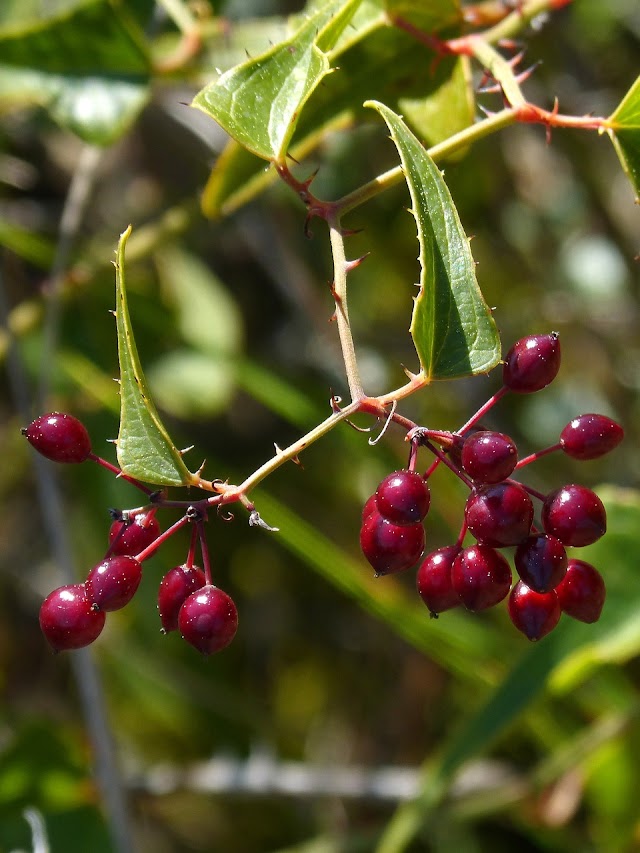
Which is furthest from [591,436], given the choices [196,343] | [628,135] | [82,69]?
[196,343]

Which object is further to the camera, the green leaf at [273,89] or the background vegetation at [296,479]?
the background vegetation at [296,479]

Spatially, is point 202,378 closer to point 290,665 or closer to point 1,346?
point 1,346

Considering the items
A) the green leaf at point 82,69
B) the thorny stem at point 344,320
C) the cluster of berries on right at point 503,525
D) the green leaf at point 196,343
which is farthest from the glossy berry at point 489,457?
the green leaf at point 196,343

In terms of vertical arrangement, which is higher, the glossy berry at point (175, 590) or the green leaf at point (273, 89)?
the green leaf at point (273, 89)

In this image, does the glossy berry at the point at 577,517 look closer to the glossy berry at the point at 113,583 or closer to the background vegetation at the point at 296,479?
the glossy berry at the point at 113,583

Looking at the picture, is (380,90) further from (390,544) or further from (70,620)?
(70,620)

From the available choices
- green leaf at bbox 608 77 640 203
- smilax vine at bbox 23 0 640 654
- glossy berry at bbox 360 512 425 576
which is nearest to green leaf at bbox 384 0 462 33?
smilax vine at bbox 23 0 640 654
